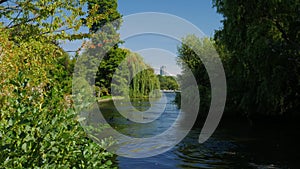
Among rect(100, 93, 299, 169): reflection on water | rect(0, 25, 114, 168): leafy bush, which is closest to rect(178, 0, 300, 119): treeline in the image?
rect(100, 93, 299, 169): reflection on water

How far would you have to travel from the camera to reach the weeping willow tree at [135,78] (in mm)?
40125

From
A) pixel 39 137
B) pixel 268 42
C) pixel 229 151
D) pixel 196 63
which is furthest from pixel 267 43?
pixel 196 63

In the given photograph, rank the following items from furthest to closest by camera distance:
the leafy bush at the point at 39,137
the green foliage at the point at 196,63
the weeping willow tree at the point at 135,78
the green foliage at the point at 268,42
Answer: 1. the weeping willow tree at the point at 135,78
2. the green foliage at the point at 196,63
3. the green foliage at the point at 268,42
4. the leafy bush at the point at 39,137

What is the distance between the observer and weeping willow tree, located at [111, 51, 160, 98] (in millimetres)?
40125

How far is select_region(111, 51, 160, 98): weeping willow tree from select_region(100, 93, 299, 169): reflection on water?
75.8 feet

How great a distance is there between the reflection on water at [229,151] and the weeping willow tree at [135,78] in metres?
23.1

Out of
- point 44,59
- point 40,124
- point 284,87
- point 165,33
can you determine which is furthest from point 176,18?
point 40,124

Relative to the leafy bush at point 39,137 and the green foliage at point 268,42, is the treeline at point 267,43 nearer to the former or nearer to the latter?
the green foliage at point 268,42

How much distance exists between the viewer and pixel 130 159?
1027cm

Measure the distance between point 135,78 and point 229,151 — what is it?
2882 cm

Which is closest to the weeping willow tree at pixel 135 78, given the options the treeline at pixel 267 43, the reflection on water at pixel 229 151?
the reflection on water at pixel 229 151

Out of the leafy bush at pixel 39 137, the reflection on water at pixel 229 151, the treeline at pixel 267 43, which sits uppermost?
the treeline at pixel 267 43

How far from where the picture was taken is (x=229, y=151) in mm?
11602

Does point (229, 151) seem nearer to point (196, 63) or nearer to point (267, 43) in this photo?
point (267, 43)
